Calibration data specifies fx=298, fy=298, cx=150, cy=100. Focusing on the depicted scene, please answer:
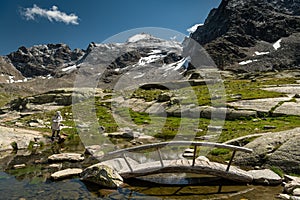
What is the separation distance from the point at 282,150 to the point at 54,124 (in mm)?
22788

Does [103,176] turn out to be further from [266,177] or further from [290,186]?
[290,186]

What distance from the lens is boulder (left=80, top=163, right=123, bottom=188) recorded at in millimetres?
15688

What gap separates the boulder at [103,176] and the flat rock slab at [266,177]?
7.51 m

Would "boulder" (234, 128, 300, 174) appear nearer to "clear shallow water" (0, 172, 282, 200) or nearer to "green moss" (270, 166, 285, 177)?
"green moss" (270, 166, 285, 177)

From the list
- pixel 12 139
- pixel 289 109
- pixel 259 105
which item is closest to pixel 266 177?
pixel 12 139

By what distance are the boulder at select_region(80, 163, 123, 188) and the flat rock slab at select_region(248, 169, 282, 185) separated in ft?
24.6

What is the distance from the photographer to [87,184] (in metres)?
15.9

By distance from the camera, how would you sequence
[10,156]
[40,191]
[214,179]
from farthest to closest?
1. [10,156]
2. [214,179]
3. [40,191]

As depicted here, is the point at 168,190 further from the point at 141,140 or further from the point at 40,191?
the point at 141,140

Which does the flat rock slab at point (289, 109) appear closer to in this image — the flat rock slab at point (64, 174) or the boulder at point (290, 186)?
the boulder at point (290, 186)

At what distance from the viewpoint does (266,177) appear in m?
16.3

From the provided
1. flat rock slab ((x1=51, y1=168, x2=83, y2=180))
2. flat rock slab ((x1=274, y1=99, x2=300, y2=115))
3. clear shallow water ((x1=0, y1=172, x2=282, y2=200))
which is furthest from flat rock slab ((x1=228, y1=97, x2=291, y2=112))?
flat rock slab ((x1=51, y1=168, x2=83, y2=180))

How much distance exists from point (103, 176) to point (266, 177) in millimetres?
8848

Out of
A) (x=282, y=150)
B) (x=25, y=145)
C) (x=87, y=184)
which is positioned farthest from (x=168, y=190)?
(x=25, y=145)
